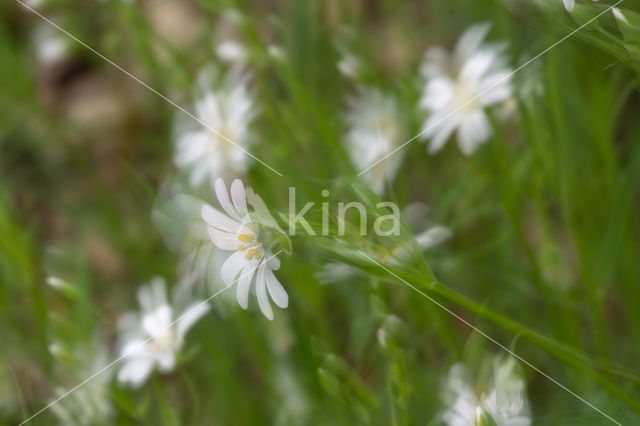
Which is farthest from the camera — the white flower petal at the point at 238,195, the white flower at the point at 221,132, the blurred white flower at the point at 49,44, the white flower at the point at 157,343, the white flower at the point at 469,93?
the blurred white flower at the point at 49,44

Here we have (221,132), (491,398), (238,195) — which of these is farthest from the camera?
(221,132)

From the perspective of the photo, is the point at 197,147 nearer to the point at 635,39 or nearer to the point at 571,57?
the point at 571,57

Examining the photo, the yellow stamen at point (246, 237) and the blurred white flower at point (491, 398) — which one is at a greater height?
the yellow stamen at point (246, 237)

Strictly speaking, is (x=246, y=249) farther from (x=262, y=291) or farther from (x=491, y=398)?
(x=491, y=398)

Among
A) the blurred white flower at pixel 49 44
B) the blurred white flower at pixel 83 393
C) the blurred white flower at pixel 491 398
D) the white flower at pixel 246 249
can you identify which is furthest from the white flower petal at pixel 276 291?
the blurred white flower at pixel 49 44

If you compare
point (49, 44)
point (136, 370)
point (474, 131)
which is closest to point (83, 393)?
point (136, 370)

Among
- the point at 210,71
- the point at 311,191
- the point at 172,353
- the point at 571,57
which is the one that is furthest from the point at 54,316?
the point at 571,57

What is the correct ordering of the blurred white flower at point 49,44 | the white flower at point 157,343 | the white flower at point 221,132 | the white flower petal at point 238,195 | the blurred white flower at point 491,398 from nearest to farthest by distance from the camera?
the white flower petal at point 238,195, the blurred white flower at point 491,398, the white flower at point 157,343, the white flower at point 221,132, the blurred white flower at point 49,44

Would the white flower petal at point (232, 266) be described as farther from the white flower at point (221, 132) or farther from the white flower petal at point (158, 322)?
the white flower at point (221, 132)
